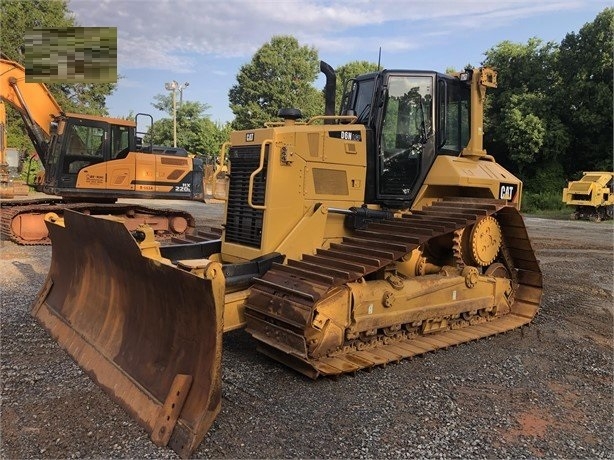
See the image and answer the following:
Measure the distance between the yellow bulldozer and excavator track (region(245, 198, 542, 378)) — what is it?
0.02 meters

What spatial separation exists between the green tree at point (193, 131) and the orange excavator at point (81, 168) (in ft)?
87.8

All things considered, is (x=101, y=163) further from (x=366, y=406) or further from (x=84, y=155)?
(x=366, y=406)

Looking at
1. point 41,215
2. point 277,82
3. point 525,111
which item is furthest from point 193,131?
point 41,215

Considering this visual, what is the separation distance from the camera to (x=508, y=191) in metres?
7.06

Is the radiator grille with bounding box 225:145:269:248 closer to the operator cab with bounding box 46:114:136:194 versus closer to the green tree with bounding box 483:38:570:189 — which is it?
the operator cab with bounding box 46:114:136:194

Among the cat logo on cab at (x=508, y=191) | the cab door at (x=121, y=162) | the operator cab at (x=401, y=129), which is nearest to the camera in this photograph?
the operator cab at (x=401, y=129)

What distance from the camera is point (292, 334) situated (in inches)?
179

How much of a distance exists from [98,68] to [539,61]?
31.5 m

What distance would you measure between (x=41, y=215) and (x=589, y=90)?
95.9ft

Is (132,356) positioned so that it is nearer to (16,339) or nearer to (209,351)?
(209,351)

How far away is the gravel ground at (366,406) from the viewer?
3457mm

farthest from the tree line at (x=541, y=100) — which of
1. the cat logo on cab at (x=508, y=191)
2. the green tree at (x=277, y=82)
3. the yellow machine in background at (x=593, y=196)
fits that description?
the cat logo on cab at (x=508, y=191)

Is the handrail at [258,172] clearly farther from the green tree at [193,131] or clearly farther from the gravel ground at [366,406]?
the green tree at [193,131]

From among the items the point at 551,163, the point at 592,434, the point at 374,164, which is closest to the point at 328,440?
the point at 592,434
